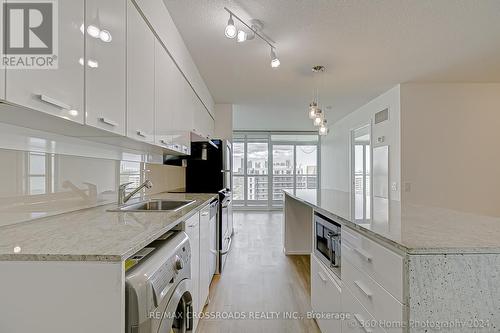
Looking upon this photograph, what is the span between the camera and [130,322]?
33.7 inches

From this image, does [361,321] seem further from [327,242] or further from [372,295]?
[327,242]

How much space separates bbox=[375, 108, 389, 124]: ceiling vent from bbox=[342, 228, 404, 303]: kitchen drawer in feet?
12.1

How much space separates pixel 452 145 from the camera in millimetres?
4102

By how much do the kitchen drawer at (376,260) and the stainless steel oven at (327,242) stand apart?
0.17m

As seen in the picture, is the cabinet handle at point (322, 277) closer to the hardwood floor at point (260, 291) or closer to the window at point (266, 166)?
the hardwood floor at point (260, 291)

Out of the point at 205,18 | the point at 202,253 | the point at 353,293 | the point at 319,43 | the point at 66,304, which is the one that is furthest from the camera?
the point at 319,43

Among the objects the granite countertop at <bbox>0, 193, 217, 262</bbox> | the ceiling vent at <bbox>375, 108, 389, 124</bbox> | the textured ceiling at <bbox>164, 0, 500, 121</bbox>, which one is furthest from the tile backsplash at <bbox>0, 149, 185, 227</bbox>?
the ceiling vent at <bbox>375, 108, 389, 124</bbox>

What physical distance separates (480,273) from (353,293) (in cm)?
58

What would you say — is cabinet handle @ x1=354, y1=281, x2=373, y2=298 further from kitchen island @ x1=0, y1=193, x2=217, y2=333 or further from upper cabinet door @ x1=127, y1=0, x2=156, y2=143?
upper cabinet door @ x1=127, y1=0, x2=156, y2=143

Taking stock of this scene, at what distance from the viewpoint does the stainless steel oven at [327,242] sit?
1690 mm

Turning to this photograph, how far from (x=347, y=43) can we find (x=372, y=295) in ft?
8.02

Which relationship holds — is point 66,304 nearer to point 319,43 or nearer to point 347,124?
point 319,43

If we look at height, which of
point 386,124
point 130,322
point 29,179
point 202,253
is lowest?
point 202,253

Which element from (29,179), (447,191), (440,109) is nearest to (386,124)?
(440,109)
